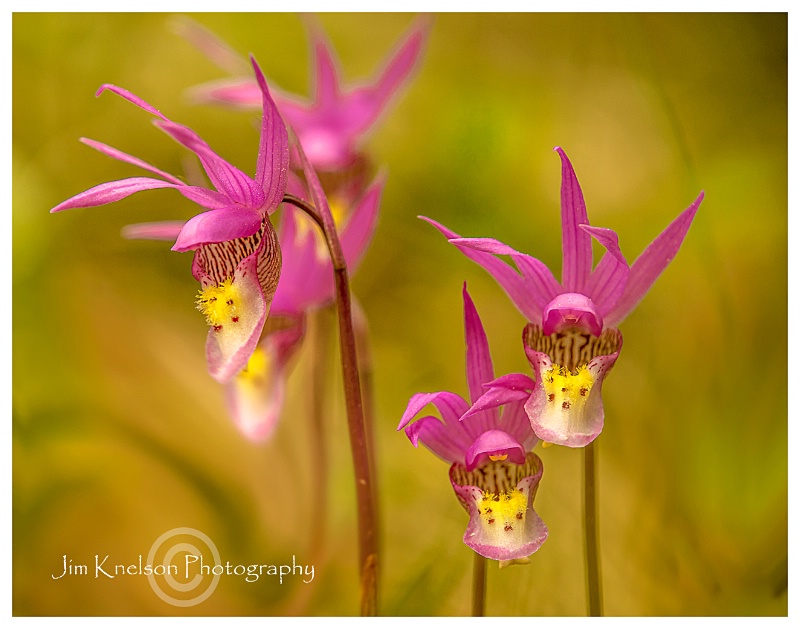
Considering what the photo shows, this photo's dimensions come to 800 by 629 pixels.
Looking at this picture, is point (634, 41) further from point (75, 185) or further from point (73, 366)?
point (73, 366)

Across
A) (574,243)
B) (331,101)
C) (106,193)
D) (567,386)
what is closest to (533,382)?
(567,386)

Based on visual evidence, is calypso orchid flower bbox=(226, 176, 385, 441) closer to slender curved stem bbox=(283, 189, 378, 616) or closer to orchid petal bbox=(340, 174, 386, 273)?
orchid petal bbox=(340, 174, 386, 273)

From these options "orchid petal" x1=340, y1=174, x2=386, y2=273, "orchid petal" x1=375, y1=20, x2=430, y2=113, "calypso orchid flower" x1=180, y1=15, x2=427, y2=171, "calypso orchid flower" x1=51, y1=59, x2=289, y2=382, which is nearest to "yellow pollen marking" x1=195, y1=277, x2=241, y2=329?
"calypso orchid flower" x1=51, y1=59, x2=289, y2=382

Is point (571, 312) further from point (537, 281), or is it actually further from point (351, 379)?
point (351, 379)

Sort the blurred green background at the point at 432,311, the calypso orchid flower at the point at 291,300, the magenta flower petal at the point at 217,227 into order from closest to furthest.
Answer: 1. the magenta flower petal at the point at 217,227
2. the calypso orchid flower at the point at 291,300
3. the blurred green background at the point at 432,311

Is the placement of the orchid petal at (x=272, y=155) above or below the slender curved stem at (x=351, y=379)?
above

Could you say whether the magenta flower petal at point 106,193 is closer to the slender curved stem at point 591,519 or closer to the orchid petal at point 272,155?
the orchid petal at point 272,155

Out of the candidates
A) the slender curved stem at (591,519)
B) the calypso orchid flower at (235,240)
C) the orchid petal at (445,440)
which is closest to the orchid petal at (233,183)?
the calypso orchid flower at (235,240)

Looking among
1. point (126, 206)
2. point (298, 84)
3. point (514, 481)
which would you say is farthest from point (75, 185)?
point (514, 481)

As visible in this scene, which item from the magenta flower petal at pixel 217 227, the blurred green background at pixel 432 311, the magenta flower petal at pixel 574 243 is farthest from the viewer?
the blurred green background at pixel 432 311
